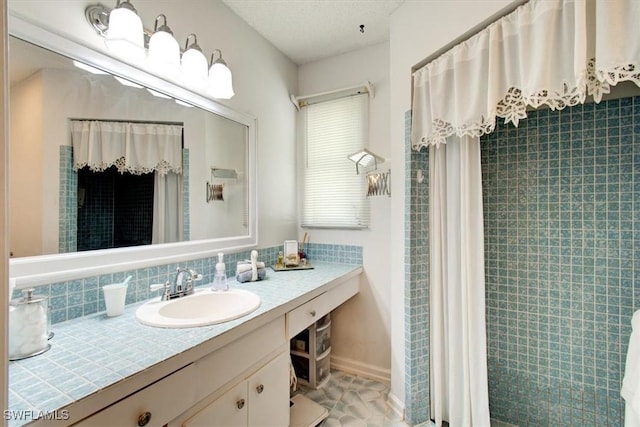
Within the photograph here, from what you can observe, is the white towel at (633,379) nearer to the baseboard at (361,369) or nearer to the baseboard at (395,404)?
the baseboard at (395,404)

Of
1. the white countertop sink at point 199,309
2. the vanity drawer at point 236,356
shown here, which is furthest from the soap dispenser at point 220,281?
the vanity drawer at point 236,356

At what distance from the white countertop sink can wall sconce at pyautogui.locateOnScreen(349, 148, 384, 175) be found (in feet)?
3.78

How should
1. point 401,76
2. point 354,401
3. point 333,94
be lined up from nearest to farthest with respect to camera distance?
1. point 401,76
2. point 354,401
3. point 333,94

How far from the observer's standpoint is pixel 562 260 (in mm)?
1596

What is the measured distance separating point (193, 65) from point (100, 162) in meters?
0.66

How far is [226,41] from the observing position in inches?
70.2

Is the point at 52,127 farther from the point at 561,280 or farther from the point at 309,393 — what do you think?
the point at 561,280

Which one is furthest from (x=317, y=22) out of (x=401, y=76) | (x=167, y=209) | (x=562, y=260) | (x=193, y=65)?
(x=562, y=260)

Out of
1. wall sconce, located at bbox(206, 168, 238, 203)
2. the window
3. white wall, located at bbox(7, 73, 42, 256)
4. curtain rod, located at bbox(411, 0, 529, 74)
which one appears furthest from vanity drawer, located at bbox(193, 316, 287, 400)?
curtain rod, located at bbox(411, 0, 529, 74)

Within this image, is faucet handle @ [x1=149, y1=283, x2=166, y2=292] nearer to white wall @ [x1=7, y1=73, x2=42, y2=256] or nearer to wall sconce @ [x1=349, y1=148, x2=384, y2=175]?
white wall @ [x1=7, y1=73, x2=42, y2=256]

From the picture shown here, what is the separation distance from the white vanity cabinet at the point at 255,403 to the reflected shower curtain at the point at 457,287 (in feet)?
2.92

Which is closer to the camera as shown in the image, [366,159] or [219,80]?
[219,80]

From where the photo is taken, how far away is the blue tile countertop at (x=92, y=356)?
0.65 meters

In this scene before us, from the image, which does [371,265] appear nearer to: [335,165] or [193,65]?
[335,165]
